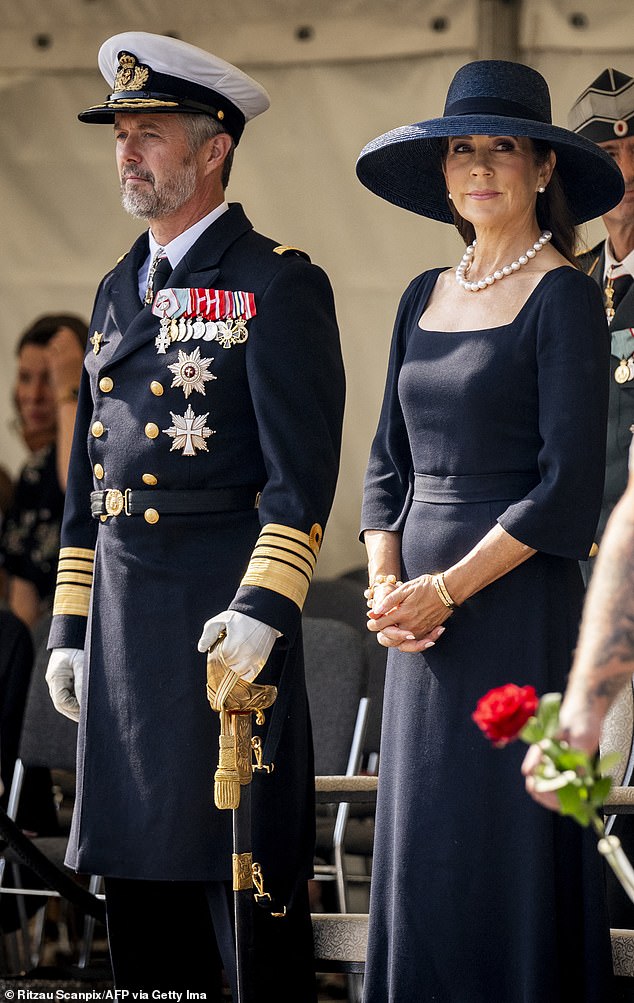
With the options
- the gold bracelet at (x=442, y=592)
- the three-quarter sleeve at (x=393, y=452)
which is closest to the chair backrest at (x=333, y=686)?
the three-quarter sleeve at (x=393, y=452)

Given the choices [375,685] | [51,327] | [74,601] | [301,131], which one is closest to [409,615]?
[74,601]

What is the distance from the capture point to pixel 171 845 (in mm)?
3023

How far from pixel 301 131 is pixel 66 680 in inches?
128

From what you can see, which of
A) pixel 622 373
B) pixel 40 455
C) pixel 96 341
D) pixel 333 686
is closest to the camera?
pixel 96 341

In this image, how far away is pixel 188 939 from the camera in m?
3.24

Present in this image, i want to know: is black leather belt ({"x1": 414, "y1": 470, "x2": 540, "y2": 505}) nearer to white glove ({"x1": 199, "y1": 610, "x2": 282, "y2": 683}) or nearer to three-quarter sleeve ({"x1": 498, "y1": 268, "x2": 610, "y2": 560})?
three-quarter sleeve ({"x1": 498, "y1": 268, "x2": 610, "y2": 560})

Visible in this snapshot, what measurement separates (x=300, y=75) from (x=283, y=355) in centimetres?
319

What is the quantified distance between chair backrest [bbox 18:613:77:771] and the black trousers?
1567mm

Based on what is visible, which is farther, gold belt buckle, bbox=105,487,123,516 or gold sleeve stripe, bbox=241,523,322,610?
gold belt buckle, bbox=105,487,123,516

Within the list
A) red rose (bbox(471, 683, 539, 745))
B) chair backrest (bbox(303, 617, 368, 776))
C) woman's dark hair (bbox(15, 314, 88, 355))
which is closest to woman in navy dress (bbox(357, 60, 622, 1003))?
red rose (bbox(471, 683, 539, 745))

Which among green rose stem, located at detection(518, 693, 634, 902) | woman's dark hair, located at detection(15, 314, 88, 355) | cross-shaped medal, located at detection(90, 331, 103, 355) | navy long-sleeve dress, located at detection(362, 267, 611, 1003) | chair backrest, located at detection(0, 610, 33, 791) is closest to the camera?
green rose stem, located at detection(518, 693, 634, 902)

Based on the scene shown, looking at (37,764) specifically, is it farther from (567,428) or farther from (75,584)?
(567,428)

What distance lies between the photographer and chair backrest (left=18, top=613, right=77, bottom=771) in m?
4.79

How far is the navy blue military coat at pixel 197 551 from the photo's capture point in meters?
3.04
